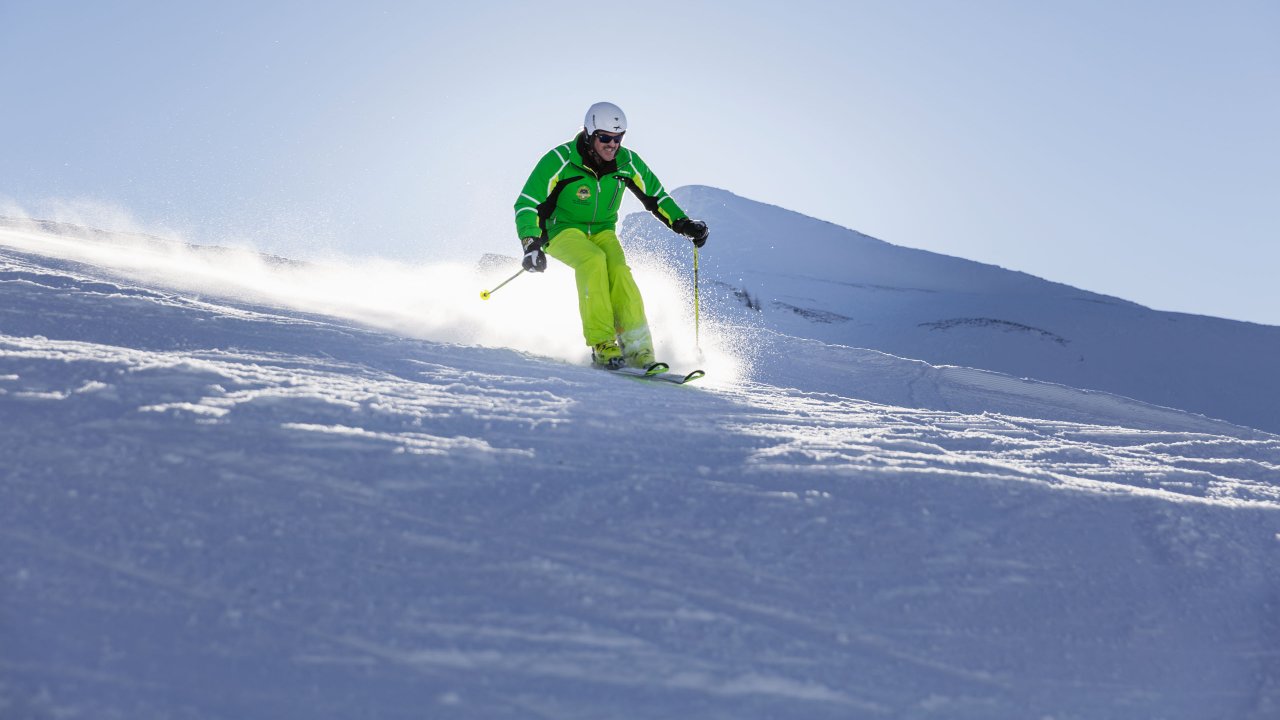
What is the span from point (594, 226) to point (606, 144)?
0.65 meters

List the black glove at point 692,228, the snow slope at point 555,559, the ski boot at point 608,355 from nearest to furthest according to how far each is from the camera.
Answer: the snow slope at point 555,559 < the ski boot at point 608,355 < the black glove at point 692,228

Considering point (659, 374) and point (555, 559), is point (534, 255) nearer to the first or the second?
point (659, 374)

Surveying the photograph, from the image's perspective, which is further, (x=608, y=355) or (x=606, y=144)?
(x=606, y=144)

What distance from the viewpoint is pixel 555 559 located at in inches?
99.0

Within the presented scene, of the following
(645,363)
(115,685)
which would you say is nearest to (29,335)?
(115,685)

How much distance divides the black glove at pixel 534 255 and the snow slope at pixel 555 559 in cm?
212

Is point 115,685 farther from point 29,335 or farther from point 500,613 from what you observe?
point 29,335

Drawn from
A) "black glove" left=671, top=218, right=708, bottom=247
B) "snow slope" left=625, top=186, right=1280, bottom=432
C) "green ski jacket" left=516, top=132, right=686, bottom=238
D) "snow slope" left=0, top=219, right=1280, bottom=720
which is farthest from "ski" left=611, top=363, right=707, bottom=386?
"snow slope" left=625, top=186, right=1280, bottom=432

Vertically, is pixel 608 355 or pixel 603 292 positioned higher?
pixel 603 292

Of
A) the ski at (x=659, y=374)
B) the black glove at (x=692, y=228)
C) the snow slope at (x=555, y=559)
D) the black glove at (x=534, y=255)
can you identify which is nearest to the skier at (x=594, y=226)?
the black glove at (x=534, y=255)

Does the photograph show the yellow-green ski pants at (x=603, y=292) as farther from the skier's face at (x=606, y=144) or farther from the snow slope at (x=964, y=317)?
the snow slope at (x=964, y=317)

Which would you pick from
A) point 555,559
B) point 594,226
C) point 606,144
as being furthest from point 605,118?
point 555,559

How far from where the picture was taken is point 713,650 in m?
2.24

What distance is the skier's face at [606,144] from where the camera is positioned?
6688 millimetres
